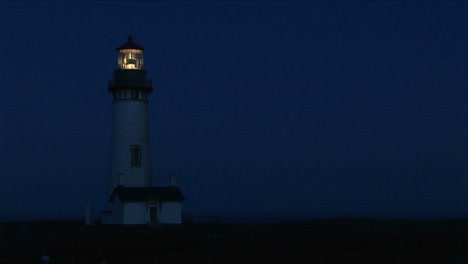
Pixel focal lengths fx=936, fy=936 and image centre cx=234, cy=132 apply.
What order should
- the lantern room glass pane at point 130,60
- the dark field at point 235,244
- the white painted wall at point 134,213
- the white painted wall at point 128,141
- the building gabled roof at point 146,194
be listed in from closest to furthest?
the dark field at point 235,244 → the white painted wall at point 134,213 → the building gabled roof at point 146,194 → the white painted wall at point 128,141 → the lantern room glass pane at point 130,60

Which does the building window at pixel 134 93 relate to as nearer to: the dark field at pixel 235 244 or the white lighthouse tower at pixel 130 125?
the white lighthouse tower at pixel 130 125

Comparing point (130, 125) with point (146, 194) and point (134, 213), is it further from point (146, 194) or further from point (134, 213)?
point (134, 213)

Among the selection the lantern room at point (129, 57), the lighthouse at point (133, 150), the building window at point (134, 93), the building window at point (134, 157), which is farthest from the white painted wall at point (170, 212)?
the lantern room at point (129, 57)

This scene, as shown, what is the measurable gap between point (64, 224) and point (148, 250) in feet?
58.3

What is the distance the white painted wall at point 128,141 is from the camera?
49.1 m

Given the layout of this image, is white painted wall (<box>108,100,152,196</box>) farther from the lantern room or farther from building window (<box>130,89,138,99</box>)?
the lantern room

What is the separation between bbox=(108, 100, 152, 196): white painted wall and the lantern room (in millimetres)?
1931

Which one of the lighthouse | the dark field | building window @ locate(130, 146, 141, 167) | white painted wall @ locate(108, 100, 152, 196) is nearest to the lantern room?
the lighthouse

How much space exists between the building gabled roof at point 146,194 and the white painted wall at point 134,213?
28 centimetres

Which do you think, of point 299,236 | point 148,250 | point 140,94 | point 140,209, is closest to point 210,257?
point 148,250

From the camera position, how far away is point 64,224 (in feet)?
171

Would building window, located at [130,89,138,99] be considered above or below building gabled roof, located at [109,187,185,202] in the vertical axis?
above

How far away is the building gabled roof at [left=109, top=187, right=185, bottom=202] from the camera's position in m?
47.6

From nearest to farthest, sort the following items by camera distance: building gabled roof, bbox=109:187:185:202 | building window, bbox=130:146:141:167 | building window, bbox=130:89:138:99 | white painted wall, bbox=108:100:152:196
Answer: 1. building gabled roof, bbox=109:187:185:202
2. white painted wall, bbox=108:100:152:196
3. building window, bbox=130:146:141:167
4. building window, bbox=130:89:138:99
